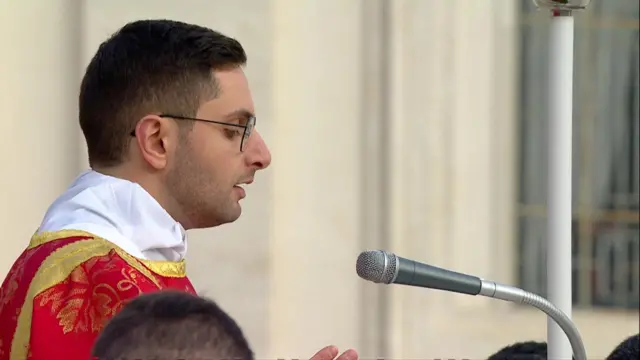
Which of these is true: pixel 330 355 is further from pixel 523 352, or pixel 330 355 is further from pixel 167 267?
pixel 523 352

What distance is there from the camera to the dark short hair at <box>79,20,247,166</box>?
9.12ft

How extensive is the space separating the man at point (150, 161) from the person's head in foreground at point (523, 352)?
0.73 m

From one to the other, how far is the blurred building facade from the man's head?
104 inches

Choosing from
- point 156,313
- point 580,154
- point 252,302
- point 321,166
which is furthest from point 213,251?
point 156,313

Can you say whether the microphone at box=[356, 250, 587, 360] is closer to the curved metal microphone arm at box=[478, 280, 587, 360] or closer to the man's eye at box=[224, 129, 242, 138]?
the curved metal microphone arm at box=[478, 280, 587, 360]

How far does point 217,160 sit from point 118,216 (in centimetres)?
25

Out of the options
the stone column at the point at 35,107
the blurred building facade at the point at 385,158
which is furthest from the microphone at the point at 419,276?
the stone column at the point at 35,107

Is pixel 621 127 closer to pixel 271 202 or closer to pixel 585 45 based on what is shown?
pixel 585 45

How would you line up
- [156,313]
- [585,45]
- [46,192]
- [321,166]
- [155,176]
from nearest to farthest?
[156,313] → [155,176] → [46,192] → [321,166] → [585,45]

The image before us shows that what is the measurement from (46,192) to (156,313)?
375 cm

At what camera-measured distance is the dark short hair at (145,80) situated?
2781mm

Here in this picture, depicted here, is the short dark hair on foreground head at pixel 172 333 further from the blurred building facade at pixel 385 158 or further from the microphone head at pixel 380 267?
the blurred building facade at pixel 385 158

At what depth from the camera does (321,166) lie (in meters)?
5.87

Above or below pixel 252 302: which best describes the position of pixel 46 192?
above
